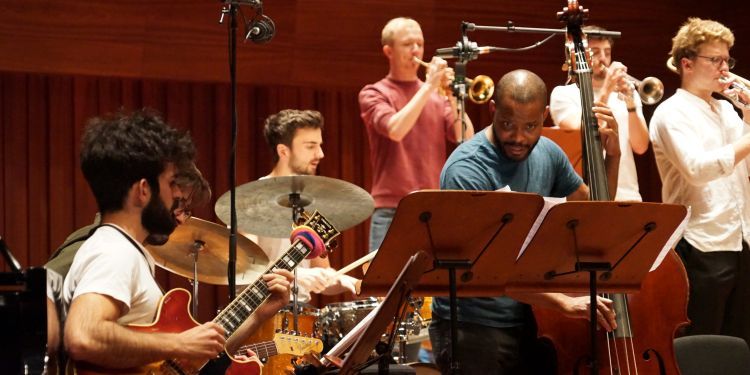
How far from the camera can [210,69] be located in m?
7.47

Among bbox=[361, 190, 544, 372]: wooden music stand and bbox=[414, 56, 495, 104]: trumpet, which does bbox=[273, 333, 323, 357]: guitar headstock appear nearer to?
bbox=[361, 190, 544, 372]: wooden music stand

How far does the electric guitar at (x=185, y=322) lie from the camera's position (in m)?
3.24

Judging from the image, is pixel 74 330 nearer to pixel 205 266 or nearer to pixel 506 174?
pixel 506 174

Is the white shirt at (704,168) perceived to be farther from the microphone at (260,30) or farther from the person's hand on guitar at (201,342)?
the person's hand on guitar at (201,342)

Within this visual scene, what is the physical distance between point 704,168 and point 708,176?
45 mm

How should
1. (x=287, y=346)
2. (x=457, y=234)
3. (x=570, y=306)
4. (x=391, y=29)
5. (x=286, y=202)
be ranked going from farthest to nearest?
(x=391, y=29) → (x=286, y=202) → (x=287, y=346) → (x=570, y=306) → (x=457, y=234)

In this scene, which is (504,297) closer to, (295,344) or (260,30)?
(295,344)

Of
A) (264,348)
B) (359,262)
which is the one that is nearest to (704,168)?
(359,262)

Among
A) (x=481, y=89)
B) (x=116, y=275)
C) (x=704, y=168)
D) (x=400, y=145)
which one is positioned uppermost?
(x=481, y=89)

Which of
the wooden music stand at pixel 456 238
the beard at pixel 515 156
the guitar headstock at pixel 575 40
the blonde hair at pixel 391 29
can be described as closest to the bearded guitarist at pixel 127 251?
the wooden music stand at pixel 456 238

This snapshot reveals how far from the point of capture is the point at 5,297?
2.73m

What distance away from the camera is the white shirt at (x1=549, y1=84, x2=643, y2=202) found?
18.4 ft

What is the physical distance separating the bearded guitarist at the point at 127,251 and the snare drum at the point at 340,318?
1.81 m

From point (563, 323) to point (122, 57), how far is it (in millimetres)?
4230
